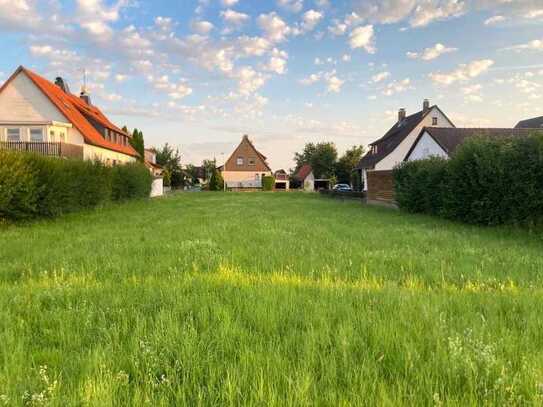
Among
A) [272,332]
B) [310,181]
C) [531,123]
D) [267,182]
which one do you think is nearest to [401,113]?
[531,123]

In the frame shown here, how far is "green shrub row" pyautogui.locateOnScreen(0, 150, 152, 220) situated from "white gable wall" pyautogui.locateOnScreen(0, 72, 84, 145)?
10048mm

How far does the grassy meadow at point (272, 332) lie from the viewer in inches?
84.5

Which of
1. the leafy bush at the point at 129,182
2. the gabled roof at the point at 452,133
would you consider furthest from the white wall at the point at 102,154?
the gabled roof at the point at 452,133

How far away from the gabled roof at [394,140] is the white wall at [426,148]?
9.53 metres

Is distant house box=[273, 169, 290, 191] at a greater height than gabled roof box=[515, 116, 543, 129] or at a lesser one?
lesser

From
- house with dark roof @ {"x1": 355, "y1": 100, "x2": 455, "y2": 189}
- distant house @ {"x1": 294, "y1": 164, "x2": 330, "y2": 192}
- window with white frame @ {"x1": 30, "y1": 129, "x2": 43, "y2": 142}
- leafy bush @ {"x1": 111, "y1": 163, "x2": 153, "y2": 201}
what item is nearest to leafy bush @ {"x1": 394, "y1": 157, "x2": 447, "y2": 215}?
house with dark roof @ {"x1": 355, "y1": 100, "x2": 455, "y2": 189}

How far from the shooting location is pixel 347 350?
2613 millimetres

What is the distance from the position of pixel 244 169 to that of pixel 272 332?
210ft

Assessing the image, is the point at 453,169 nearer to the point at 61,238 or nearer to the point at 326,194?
the point at 61,238

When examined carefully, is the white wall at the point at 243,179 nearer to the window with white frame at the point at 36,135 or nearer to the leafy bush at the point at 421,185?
the window with white frame at the point at 36,135

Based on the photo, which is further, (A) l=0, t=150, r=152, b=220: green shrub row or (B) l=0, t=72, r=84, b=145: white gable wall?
(B) l=0, t=72, r=84, b=145: white gable wall

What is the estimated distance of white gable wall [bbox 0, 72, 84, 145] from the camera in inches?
1035

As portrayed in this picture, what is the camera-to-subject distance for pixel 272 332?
3.01 m

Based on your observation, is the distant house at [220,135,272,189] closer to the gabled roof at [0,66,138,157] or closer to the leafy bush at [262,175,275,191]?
the leafy bush at [262,175,275,191]
